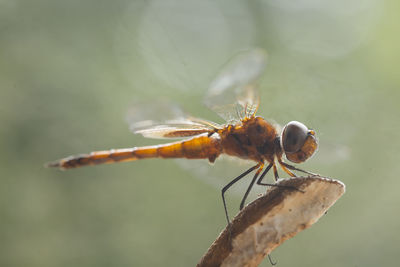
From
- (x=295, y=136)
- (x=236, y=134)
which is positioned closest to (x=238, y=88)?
(x=236, y=134)

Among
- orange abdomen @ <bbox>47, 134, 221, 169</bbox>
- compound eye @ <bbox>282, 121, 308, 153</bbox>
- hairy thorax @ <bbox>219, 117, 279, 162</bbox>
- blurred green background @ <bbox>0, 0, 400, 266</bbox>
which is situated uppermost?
blurred green background @ <bbox>0, 0, 400, 266</bbox>

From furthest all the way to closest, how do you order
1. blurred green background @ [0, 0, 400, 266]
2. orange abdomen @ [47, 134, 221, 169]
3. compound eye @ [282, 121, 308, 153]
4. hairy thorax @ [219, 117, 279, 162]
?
blurred green background @ [0, 0, 400, 266] < orange abdomen @ [47, 134, 221, 169] < hairy thorax @ [219, 117, 279, 162] < compound eye @ [282, 121, 308, 153]

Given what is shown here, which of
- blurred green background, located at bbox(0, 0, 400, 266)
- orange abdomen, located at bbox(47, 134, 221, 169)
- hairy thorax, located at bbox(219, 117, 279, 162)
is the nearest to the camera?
hairy thorax, located at bbox(219, 117, 279, 162)

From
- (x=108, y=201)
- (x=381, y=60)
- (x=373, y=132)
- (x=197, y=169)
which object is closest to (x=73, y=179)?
(x=108, y=201)

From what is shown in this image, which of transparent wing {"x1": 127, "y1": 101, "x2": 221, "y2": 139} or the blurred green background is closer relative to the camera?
transparent wing {"x1": 127, "y1": 101, "x2": 221, "y2": 139}

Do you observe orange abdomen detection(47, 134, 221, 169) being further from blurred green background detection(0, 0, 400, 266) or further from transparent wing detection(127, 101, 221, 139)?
blurred green background detection(0, 0, 400, 266)

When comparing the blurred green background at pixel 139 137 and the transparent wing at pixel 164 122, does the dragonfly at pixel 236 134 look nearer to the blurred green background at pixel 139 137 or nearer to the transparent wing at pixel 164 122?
the transparent wing at pixel 164 122

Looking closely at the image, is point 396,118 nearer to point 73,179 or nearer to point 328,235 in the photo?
point 328,235

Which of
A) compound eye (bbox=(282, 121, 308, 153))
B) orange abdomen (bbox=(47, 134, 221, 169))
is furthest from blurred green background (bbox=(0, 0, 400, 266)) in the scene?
compound eye (bbox=(282, 121, 308, 153))
